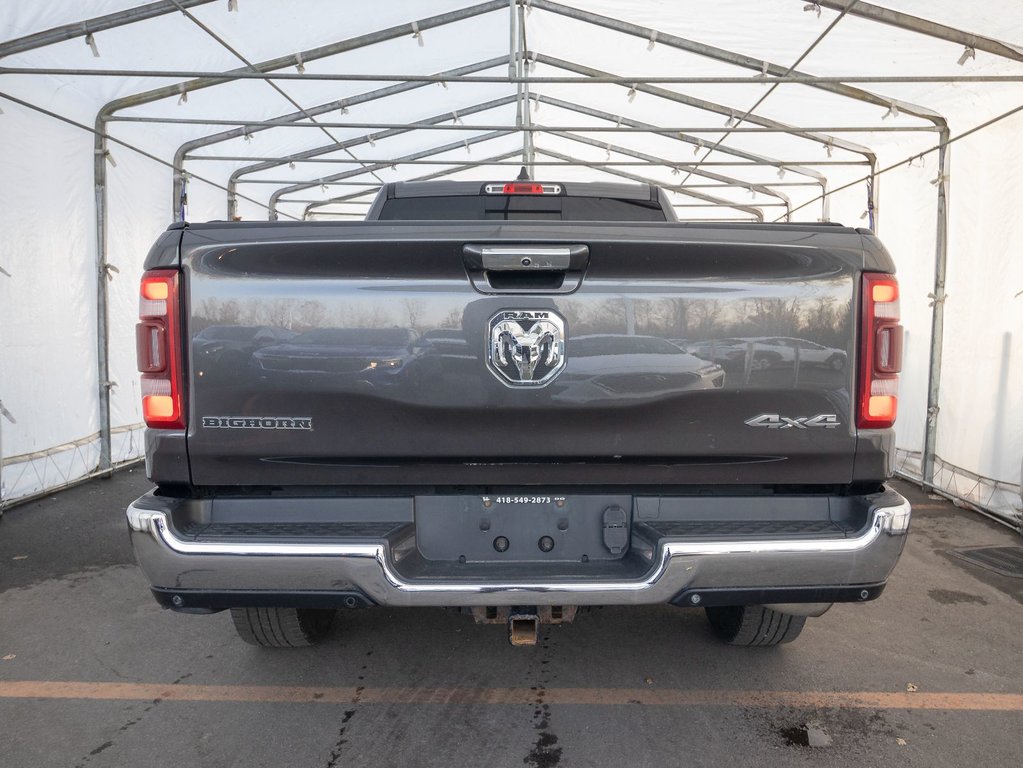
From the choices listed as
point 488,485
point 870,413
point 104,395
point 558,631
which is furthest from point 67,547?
point 870,413

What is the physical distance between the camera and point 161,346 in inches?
84.3

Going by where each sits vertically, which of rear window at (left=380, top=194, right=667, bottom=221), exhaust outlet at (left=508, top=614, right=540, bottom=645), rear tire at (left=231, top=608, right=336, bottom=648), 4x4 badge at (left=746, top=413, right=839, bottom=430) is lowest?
rear tire at (left=231, top=608, right=336, bottom=648)

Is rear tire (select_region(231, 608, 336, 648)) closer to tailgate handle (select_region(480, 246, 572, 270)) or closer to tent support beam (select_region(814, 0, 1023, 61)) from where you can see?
tailgate handle (select_region(480, 246, 572, 270))

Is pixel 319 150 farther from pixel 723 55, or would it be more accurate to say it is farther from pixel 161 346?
pixel 161 346

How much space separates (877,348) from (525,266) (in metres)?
1.11

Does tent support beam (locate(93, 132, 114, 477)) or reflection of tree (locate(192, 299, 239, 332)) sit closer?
reflection of tree (locate(192, 299, 239, 332))

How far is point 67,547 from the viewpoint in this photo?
16.7ft

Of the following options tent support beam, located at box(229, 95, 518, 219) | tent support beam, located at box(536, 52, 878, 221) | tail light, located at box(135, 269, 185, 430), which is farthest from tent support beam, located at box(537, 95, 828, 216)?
tail light, located at box(135, 269, 185, 430)

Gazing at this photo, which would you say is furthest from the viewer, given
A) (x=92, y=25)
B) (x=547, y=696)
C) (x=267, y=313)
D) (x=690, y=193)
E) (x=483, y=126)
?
(x=690, y=193)

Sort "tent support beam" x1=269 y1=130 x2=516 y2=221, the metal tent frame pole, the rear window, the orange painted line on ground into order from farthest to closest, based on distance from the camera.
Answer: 1. "tent support beam" x1=269 y1=130 x2=516 y2=221
2. the metal tent frame pole
3. the rear window
4. the orange painted line on ground

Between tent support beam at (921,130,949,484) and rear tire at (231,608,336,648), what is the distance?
595 centimetres

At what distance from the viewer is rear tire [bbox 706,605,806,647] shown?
10.3ft

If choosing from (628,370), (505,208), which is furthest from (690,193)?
(628,370)

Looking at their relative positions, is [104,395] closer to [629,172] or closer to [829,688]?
[829,688]
